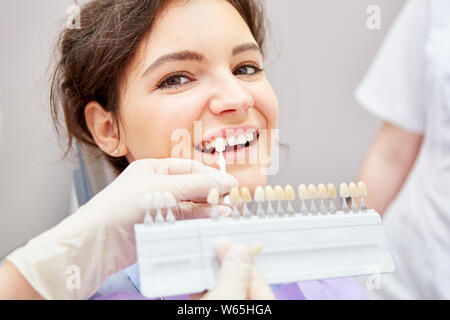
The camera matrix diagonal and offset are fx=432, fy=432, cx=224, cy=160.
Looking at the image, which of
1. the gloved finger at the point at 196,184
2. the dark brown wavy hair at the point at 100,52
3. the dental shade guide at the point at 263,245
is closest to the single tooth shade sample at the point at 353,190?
the dental shade guide at the point at 263,245

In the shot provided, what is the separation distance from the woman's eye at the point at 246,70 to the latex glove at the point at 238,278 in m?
0.34

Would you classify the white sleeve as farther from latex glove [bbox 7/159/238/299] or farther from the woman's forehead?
latex glove [bbox 7/159/238/299]

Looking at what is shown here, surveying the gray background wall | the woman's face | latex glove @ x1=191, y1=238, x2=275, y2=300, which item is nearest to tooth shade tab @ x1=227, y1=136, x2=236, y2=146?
the woman's face

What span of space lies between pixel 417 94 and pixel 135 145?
514mm

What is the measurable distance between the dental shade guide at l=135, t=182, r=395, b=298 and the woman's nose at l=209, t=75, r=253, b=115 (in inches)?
5.9

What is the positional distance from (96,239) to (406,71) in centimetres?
62

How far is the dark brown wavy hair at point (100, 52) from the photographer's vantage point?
634 millimetres

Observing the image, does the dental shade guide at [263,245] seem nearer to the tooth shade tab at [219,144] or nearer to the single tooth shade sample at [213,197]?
the single tooth shade sample at [213,197]

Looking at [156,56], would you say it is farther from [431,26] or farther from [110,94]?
[431,26]

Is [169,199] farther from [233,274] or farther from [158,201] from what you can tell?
[233,274]

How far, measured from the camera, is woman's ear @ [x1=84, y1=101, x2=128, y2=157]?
682 millimetres

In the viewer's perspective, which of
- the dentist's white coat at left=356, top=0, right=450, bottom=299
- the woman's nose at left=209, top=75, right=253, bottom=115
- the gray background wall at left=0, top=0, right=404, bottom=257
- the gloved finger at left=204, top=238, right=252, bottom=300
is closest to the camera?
the gloved finger at left=204, top=238, right=252, bottom=300
